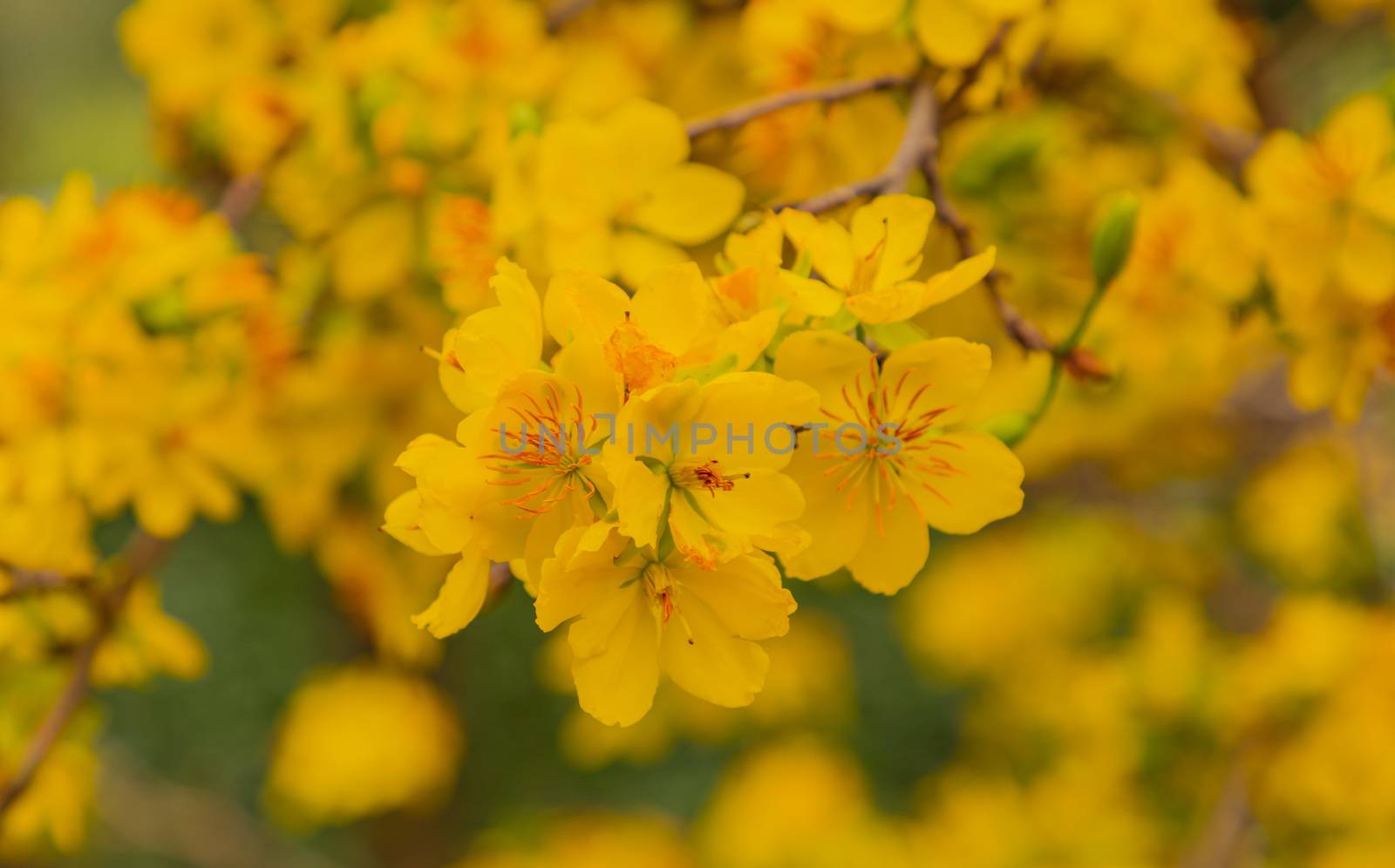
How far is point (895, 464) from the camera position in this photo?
2.21 ft

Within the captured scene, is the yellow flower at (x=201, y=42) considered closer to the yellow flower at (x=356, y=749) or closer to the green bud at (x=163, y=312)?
the green bud at (x=163, y=312)

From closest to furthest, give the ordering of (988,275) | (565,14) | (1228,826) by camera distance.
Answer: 1. (988,275)
2. (565,14)
3. (1228,826)

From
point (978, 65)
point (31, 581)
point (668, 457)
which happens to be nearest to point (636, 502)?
point (668, 457)

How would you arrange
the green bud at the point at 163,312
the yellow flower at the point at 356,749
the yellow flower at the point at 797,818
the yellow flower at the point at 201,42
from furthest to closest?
the yellow flower at the point at 356,749 < the yellow flower at the point at 797,818 < the yellow flower at the point at 201,42 < the green bud at the point at 163,312

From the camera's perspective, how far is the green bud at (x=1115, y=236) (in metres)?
0.78

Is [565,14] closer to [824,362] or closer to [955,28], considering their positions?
[955,28]

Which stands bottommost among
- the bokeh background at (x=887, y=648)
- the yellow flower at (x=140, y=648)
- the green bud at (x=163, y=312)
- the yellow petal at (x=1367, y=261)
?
the bokeh background at (x=887, y=648)

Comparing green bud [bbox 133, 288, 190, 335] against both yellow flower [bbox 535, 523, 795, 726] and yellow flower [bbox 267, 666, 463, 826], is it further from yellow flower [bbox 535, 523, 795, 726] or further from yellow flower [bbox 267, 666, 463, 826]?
yellow flower [bbox 267, 666, 463, 826]

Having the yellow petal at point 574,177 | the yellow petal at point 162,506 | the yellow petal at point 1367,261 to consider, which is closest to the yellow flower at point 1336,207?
the yellow petal at point 1367,261

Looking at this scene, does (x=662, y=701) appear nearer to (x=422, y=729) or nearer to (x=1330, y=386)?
(x=422, y=729)

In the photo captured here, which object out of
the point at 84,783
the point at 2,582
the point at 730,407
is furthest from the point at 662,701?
the point at 730,407

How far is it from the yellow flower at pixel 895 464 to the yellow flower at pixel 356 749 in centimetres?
156

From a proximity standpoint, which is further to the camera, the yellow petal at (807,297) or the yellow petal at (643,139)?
the yellow petal at (643,139)

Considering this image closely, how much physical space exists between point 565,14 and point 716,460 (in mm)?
858
